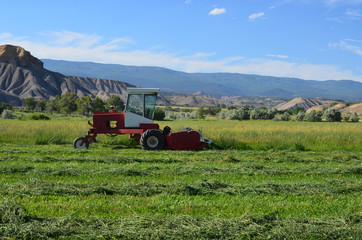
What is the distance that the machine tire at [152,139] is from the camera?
13.7 metres

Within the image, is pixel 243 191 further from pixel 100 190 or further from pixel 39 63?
pixel 39 63

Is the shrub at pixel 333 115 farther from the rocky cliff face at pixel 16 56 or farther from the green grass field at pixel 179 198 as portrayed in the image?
the rocky cliff face at pixel 16 56

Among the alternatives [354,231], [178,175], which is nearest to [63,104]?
[178,175]

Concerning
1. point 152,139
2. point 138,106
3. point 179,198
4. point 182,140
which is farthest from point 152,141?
point 179,198

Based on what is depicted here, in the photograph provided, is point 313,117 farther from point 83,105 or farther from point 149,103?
point 83,105

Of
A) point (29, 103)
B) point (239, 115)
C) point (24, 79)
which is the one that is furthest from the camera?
point (24, 79)

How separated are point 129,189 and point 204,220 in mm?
2239

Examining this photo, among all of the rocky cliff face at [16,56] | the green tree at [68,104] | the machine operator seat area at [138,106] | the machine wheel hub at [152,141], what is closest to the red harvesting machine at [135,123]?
the machine operator seat area at [138,106]

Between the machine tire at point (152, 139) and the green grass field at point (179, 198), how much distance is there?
2373 mm

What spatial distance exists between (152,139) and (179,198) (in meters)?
7.45

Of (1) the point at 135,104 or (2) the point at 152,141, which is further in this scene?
(1) the point at 135,104

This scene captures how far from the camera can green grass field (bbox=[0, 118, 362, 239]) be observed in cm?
479

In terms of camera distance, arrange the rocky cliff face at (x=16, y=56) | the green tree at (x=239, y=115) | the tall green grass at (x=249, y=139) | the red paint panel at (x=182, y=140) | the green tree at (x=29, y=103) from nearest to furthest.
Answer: the red paint panel at (x=182, y=140), the tall green grass at (x=249, y=139), the green tree at (x=239, y=115), the green tree at (x=29, y=103), the rocky cliff face at (x=16, y=56)

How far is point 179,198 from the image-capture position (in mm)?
6457
